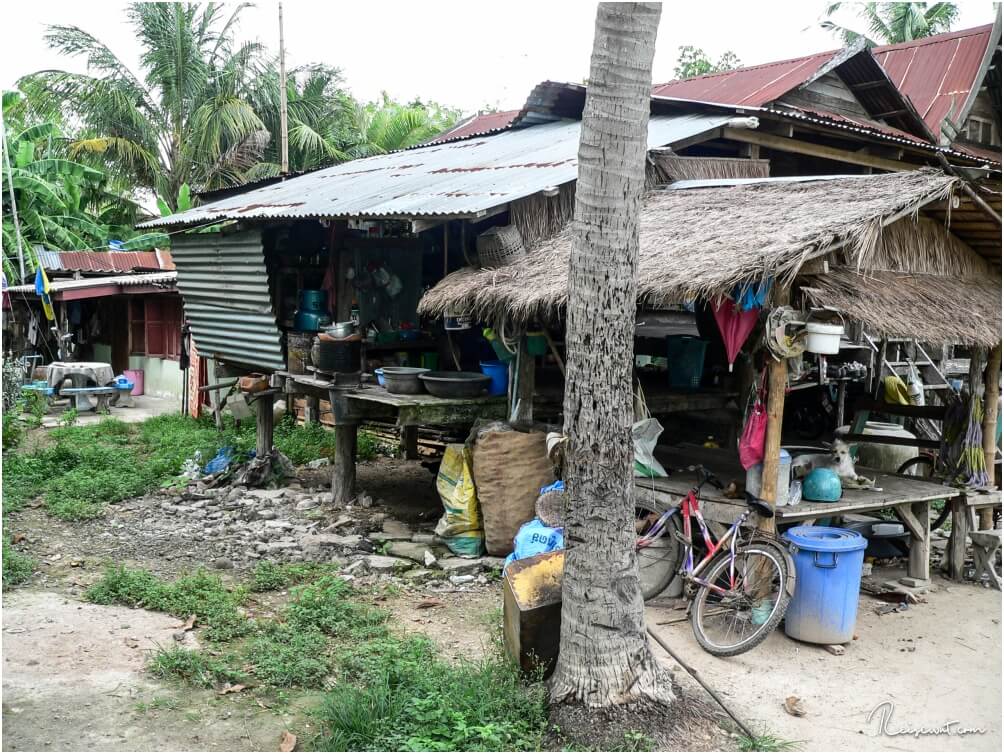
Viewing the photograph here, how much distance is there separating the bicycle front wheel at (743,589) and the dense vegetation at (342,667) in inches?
57.2

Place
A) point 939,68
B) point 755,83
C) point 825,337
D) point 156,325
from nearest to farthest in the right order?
point 825,337, point 755,83, point 939,68, point 156,325

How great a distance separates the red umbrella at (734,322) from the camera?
21.0ft

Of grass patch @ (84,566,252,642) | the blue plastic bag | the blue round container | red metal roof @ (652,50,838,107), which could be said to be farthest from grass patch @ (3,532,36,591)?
red metal roof @ (652,50,838,107)

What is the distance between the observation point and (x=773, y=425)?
248 inches

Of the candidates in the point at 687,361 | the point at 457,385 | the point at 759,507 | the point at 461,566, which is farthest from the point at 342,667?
the point at 687,361

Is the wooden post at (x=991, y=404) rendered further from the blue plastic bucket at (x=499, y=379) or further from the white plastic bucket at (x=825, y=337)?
→ the blue plastic bucket at (x=499, y=379)

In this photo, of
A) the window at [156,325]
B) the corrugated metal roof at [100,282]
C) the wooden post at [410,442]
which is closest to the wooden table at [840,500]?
the wooden post at [410,442]

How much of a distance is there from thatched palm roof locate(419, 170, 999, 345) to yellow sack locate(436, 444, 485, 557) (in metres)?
1.44

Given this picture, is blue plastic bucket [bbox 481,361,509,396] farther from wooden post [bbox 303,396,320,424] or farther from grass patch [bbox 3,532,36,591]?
wooden post [bbox 303,396,320,424]

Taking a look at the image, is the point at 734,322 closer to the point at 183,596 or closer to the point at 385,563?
the point at 385,563

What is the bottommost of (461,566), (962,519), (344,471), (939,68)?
(461,566)

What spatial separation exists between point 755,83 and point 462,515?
876 cm

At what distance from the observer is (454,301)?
8.20 meters

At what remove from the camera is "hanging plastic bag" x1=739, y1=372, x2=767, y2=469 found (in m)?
6.35
